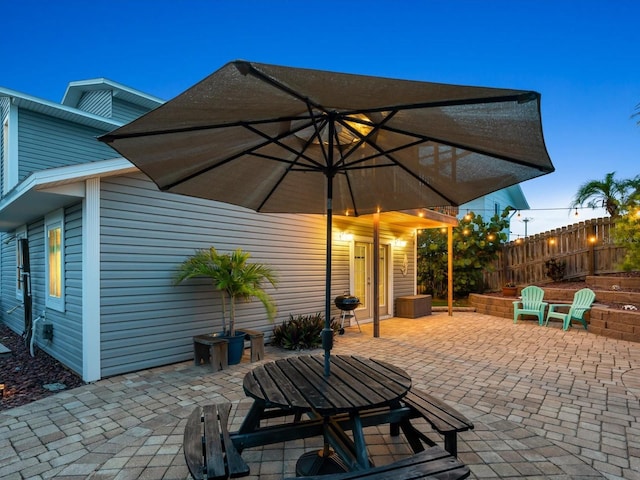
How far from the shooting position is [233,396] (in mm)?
3637

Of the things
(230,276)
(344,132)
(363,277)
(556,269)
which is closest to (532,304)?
(556,269)

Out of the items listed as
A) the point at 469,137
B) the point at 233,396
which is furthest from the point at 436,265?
the point at 469,137

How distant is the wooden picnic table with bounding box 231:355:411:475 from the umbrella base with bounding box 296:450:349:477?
0.05ft

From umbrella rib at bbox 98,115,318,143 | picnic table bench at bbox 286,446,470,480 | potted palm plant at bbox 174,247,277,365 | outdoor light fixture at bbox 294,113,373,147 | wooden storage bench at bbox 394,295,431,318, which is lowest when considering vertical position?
wooden storage bench at bbox 394,295,431,318

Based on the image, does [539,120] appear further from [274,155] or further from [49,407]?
[49,407]

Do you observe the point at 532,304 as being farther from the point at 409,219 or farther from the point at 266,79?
the point at 266,79

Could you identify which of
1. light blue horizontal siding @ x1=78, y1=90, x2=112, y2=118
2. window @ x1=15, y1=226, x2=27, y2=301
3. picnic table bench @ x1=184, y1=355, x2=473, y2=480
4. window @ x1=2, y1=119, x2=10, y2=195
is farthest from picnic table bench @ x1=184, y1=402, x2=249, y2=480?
light blue horizontal siding @ x1=78, y1=90, x2=112, y2=118

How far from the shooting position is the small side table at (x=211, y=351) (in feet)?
14.9

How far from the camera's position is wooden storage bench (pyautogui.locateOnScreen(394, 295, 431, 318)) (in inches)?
360

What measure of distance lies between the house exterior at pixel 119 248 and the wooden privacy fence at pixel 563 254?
4662 millimetres

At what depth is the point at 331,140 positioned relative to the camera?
7.41 feet

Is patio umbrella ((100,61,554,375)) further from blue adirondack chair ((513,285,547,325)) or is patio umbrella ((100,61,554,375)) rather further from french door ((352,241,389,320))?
blue adirondack chair ((513,285,547,325))

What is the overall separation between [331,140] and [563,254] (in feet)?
34.8

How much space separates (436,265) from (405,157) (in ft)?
32.9
